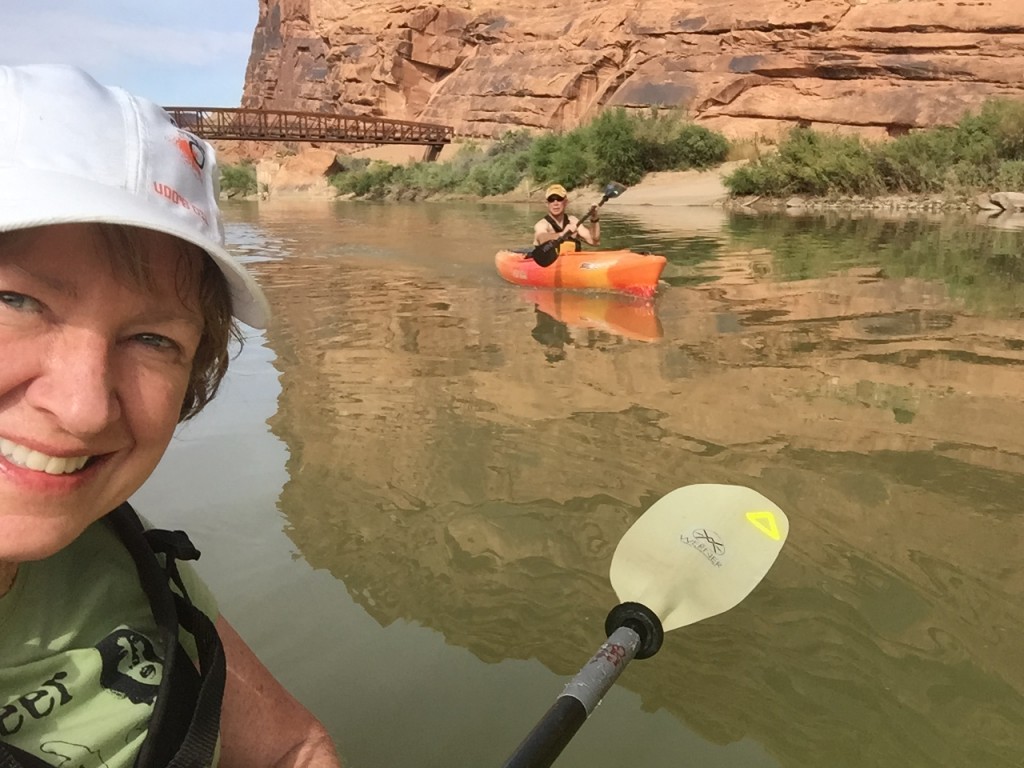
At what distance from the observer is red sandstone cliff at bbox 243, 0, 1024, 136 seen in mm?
21797

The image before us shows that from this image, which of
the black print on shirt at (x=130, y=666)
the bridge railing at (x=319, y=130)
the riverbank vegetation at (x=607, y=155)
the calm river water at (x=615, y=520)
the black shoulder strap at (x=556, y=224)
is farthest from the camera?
the bridge railing at (x=319, y=130)

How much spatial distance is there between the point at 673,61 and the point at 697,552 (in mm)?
28108

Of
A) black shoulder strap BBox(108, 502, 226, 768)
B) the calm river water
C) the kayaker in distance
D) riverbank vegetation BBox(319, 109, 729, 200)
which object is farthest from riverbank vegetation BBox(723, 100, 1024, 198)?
black shoulder strap BBox(108, 502, 226, 768)

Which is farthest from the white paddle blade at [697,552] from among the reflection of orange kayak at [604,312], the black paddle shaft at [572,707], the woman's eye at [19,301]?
the reflection of orange kayak at [604,312]

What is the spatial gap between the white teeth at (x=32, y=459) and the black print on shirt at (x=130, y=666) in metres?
0.26

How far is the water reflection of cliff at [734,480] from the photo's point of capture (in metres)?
1.83

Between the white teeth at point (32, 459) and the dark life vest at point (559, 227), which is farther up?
the white teeth at point (32, 459)

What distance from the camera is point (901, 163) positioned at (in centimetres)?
1711

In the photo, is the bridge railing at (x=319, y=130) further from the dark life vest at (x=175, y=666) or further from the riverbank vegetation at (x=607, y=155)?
the dark life vest at (x=175, y=666)

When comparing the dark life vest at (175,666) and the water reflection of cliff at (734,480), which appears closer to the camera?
the dark life vest at (175,666)

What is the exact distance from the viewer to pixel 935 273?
744cm

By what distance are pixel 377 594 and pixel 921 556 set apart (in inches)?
61.2

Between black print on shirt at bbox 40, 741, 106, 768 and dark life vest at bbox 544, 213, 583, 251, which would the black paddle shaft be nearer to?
black print on shirt at bbox 40, 741, 106, 768

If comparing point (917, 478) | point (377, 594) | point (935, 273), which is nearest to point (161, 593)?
point (377, 594)
